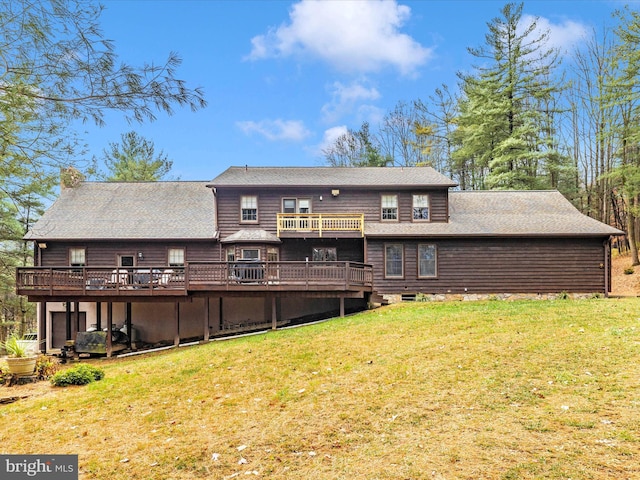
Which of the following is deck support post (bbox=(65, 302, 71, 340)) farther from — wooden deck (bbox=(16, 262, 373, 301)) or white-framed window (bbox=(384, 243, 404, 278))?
white-framed window (bbox=(384, 243, 404, 278))

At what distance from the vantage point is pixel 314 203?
20.3m

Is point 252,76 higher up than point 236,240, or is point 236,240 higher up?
point 252,76

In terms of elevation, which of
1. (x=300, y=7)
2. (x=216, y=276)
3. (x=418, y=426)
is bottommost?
(x=418, y=426)

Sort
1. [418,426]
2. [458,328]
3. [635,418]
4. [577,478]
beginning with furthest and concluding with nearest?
[458,328] < [418,426] < [635,418] < [577,478]

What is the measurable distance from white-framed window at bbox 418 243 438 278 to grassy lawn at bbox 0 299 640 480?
7264 mm

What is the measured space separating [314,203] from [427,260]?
A: 6078 millimetres

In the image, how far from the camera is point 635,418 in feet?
16.8

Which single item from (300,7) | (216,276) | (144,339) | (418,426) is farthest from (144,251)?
(418,426)

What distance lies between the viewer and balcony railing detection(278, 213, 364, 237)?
1916cm

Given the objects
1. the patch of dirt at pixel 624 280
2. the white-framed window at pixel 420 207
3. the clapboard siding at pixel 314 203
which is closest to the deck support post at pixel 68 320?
the clapboard siding at pixel 314 203

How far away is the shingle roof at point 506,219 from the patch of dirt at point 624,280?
4.60m

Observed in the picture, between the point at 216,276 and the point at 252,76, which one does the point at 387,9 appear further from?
the point at 216,276

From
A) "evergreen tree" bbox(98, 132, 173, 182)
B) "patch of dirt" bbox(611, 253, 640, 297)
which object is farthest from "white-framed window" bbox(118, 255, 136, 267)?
"patch of dirt" bbox(611, 253, 640, 297)

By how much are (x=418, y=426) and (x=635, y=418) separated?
8.70 feet
